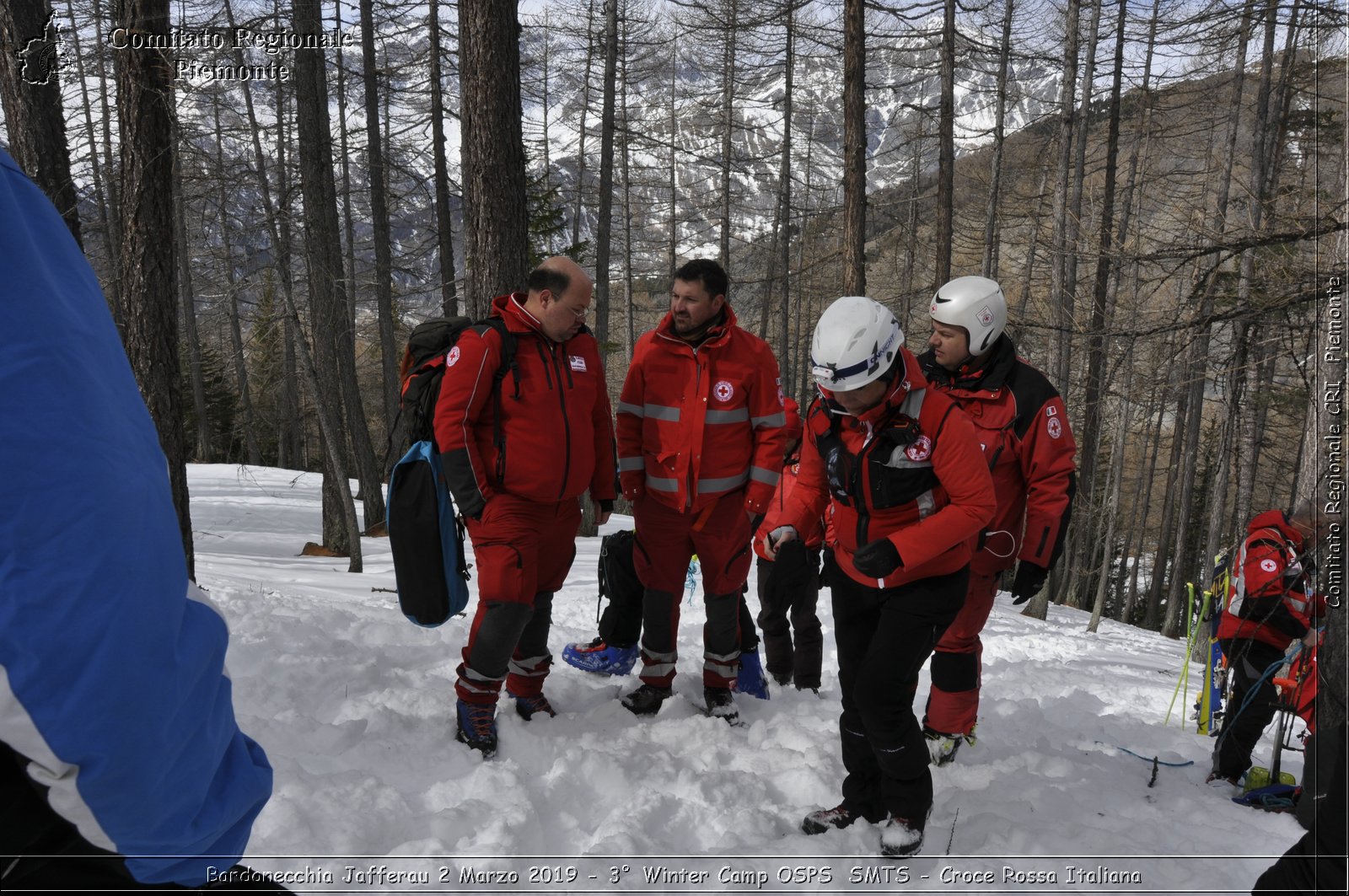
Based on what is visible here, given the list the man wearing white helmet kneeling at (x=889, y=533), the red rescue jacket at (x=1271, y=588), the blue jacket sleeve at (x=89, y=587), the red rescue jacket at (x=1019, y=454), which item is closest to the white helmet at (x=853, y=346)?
the man wearing white helmet kneeling at (x=889, y=533)

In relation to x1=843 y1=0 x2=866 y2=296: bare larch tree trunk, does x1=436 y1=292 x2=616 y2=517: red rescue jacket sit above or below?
below

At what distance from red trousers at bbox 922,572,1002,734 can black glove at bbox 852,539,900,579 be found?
4.26 ft

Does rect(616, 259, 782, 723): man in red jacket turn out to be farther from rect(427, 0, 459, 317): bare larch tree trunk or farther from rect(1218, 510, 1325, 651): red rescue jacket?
rect(427, 0, 459, 317): bare larch tree trunk

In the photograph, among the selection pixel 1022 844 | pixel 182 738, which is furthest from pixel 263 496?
pixel 182 738

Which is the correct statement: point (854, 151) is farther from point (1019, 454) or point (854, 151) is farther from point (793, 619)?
point (1019, 454)

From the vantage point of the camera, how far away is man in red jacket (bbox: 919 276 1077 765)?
13.7 feet

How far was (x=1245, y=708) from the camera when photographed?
4598mm

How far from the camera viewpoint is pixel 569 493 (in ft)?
13.9

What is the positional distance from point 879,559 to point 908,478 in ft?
1.22

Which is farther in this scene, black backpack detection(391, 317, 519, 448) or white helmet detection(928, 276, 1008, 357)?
white helmet detection(928, 276, 1008, 357)

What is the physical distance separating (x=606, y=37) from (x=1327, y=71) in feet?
49.6

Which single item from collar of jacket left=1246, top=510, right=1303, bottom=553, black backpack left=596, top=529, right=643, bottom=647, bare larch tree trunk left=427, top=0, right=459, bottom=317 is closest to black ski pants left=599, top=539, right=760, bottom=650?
black backpack left=596, top=529, right=643, bottom=647

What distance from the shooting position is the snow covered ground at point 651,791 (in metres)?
3.04

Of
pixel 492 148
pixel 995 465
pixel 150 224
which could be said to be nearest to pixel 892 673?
pixel 995 465
